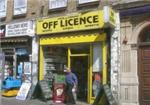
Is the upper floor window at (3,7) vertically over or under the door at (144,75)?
over

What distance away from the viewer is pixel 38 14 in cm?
1950

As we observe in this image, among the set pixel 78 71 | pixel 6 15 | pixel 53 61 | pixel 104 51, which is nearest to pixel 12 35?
pixel 6 15

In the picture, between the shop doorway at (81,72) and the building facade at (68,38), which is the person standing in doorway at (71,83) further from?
the shop doorway at (81,72)

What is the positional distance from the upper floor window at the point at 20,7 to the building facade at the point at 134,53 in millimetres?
6341

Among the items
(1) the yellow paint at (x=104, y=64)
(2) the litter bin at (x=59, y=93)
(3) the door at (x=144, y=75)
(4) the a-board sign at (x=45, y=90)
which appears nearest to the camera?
(3) the door at (x=144, y=75)

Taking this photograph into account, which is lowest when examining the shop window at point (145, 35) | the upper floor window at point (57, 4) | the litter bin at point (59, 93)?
the litter bin at point (59, 93)

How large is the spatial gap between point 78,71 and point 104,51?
7.37ft

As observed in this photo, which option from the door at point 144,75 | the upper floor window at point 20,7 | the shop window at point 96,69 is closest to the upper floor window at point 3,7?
the upper floor window at point 20,7

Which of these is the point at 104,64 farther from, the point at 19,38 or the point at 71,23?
the point at 19,38

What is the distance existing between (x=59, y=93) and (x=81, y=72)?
1.42 metres

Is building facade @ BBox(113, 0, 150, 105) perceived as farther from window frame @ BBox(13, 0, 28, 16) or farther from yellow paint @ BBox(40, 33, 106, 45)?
window frame @ BBox(13, 0, 28, 16)

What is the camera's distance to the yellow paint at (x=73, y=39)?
54.1 ft

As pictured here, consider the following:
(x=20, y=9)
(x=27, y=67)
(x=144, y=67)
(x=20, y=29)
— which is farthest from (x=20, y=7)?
(x=144, y=67)

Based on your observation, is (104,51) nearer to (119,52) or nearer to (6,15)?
(119,52)
